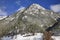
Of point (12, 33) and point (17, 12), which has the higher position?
point (17, 12)

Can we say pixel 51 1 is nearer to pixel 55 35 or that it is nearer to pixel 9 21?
pixel 55 35

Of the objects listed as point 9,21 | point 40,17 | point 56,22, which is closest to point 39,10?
point 40,17

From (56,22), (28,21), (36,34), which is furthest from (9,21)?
(56,22)

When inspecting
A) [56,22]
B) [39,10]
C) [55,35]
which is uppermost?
[39,10]

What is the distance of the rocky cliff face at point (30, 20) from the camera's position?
4.44 metres

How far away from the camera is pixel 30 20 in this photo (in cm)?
449

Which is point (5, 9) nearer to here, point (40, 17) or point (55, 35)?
point (40, 17)

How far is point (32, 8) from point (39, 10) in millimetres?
196

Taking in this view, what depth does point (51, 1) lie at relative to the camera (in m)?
4.65

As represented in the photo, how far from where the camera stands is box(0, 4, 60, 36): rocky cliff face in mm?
4441

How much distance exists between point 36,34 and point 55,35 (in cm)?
47

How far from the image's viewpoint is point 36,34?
440cm

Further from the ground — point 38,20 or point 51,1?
point 51,1

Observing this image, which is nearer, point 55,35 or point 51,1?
point 55,35
